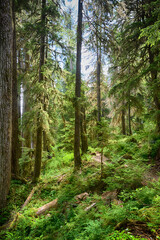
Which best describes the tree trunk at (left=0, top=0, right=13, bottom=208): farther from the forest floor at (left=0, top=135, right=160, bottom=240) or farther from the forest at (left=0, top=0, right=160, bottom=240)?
the forest floor at (left=0, top=135, right=160, bottom=240)

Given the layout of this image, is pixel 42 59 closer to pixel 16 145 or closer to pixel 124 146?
pixel 16 145

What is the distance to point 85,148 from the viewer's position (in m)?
10.6

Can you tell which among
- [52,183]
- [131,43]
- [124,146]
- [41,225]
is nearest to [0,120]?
[41,225]

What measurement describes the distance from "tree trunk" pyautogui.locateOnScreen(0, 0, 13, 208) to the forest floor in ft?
3.66

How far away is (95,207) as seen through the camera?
12.5ft

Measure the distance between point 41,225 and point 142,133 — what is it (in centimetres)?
576

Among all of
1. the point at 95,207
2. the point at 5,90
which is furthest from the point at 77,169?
the point at 5,90

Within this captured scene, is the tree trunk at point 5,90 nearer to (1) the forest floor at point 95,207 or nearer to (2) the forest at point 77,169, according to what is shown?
(2) the forest at point 77,169

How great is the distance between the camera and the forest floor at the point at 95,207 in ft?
6.79

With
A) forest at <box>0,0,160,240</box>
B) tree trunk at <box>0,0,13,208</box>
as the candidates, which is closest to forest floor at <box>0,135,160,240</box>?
forest at <box>0,0,160,240</box>

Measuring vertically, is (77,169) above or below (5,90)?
below

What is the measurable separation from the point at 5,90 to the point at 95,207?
5.10 meters

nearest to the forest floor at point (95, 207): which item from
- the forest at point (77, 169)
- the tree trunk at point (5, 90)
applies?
the forest at point (77, 169)

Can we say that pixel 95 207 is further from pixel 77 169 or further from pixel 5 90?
pixel 5 90
